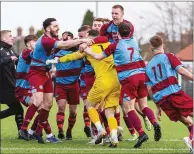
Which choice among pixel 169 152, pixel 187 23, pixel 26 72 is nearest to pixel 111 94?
pixel 169 152

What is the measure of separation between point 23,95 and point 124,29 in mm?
3080

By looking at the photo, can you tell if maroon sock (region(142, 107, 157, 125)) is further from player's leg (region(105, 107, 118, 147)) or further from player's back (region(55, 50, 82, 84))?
player's back (region(55, 50, 82, 84))

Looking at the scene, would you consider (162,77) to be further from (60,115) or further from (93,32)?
(60,115)

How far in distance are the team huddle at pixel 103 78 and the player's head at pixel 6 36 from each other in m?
0.50

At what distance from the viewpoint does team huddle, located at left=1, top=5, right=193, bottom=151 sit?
998cm

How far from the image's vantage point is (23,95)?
41.4ft

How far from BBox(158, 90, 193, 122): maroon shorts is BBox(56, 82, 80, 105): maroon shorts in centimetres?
278

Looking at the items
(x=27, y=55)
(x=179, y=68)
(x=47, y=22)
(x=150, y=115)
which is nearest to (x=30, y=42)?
(x=27, y=55)

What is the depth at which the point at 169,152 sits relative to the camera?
9.81 meters

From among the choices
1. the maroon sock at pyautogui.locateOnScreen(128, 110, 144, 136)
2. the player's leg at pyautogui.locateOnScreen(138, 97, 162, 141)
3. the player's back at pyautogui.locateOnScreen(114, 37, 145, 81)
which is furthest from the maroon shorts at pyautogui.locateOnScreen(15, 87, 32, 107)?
the maroon sock at pyautogui.locateOnScreen(128, 110, 144, 136)

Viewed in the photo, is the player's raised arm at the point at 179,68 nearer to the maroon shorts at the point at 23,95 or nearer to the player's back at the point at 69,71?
the player's back at the point at 69,71

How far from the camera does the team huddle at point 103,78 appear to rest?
998 centimetres

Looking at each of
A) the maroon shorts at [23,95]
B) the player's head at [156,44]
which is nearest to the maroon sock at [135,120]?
the player's head at [156,44]

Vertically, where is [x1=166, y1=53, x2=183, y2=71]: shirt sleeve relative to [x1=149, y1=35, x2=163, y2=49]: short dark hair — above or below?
below
